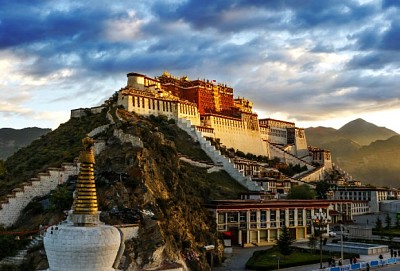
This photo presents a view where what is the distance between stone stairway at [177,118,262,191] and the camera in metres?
84.4

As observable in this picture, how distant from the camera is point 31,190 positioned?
164ft

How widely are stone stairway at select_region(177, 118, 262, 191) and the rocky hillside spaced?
20640mm

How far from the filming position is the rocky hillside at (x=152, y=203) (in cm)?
4184

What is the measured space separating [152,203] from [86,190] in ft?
89.6

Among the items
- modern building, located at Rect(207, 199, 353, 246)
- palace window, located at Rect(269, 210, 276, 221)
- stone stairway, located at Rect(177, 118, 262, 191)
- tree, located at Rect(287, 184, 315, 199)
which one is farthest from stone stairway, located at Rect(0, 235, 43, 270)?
tree, located at Rect(287, 184, 315, 199)

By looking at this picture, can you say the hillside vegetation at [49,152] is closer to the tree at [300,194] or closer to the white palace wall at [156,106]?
the white palace wall at [156,106]

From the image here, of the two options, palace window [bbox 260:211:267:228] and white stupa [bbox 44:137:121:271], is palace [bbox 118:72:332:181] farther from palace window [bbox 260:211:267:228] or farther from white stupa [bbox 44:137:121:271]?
white stupa [bbox 44:137:121:271]

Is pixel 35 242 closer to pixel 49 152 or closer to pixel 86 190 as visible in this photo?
pixel 86 190

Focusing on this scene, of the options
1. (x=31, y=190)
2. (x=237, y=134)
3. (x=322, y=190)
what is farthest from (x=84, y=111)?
(x=322, y=190)

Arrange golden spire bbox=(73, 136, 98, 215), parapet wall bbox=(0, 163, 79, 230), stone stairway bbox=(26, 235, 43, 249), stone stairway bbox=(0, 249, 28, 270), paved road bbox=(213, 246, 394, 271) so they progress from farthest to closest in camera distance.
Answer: parapet wall bbox=(0, 163, 79, 230), paved road bbox=(213, 246, 394, 271), stone stairway bbox=(26, 235, 43, 249), stone stairway bbox=(0, 249, 28, 270), golden spire bbox=(73, 136, 98, 215)

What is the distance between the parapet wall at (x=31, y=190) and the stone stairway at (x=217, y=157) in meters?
37.2

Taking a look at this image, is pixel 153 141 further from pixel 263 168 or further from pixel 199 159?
pixel 263 168

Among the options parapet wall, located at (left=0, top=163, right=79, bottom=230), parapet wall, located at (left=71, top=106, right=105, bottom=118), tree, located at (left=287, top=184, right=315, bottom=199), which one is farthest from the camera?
parapet wall, located at (left=71, top=106, right=105, bottom=118)

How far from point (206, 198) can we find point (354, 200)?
42394 millimetres
